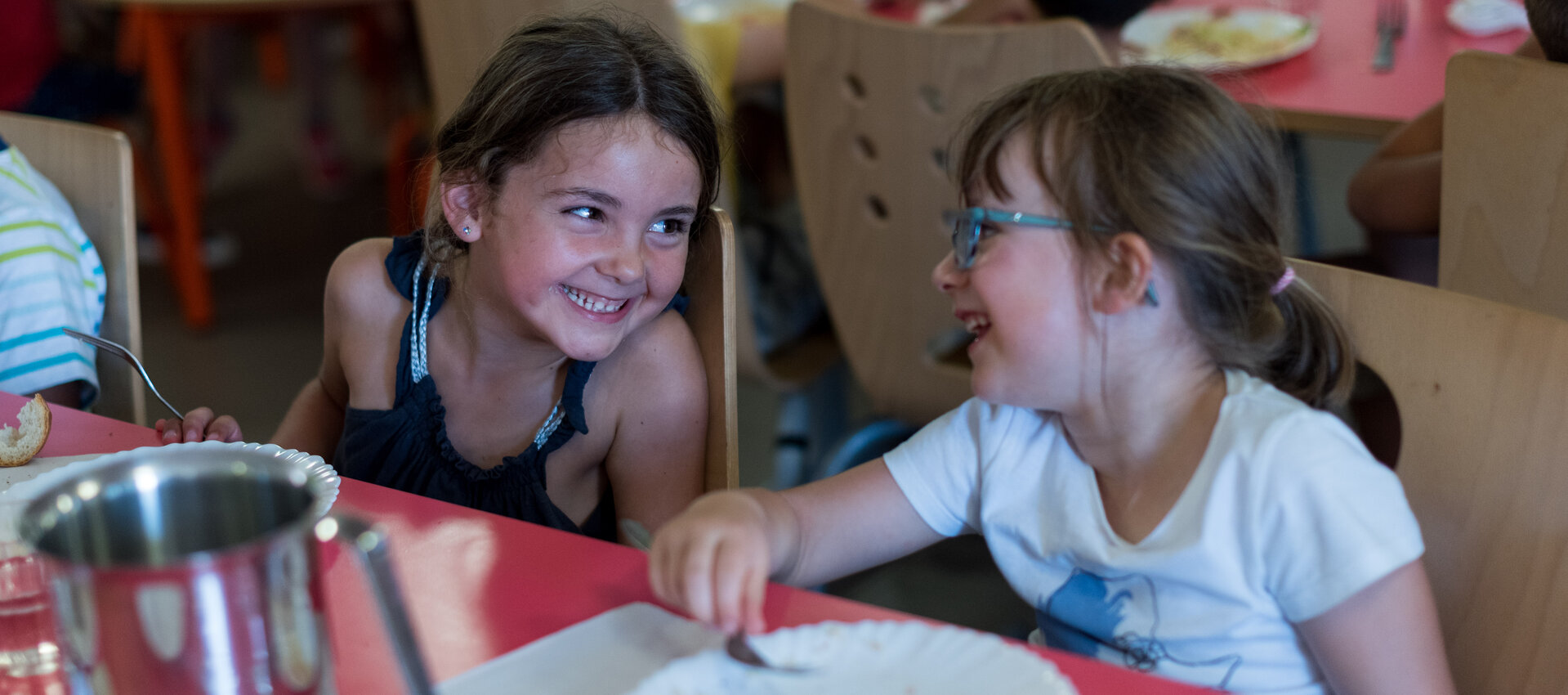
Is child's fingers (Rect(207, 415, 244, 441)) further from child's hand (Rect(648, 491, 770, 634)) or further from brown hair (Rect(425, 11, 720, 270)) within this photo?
child's hand (Rect(648, 491, 770, 634))

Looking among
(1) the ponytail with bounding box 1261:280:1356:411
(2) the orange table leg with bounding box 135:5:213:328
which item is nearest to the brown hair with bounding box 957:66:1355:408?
(1) the ponytail with bounding box 1261:280:1356:411

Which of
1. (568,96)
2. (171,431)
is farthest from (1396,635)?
(171,431)

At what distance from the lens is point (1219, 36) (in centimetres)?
188

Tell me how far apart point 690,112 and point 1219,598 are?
23.8 inches

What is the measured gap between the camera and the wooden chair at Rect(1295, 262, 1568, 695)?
0.76 m

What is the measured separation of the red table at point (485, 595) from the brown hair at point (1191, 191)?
0.30 meters

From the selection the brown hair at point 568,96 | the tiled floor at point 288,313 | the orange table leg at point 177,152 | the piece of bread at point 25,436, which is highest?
the brown hair at point 568,96

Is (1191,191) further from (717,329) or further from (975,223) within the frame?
(717,329)

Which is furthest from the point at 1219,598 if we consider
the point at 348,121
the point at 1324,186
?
the point at 348,121

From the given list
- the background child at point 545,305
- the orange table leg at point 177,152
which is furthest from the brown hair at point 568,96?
the orange table leg at point 177,152

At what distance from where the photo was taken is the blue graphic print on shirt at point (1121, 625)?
834 mm

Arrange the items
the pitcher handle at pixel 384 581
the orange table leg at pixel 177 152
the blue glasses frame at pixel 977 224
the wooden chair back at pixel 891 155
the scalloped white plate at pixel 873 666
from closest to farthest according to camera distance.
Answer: the pitcher handle at pixel 384 581
the scalloped white plate at pixel 873 666
the blue glasses frame at pixel 977 224
the wooden chair back at pixel 891 155
the orange table leg at pixel 177 152

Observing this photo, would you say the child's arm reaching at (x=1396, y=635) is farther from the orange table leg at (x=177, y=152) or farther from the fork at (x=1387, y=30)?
the orange table leg at (x=177, y=152)

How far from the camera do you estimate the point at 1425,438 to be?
Result: 32.6 inches
